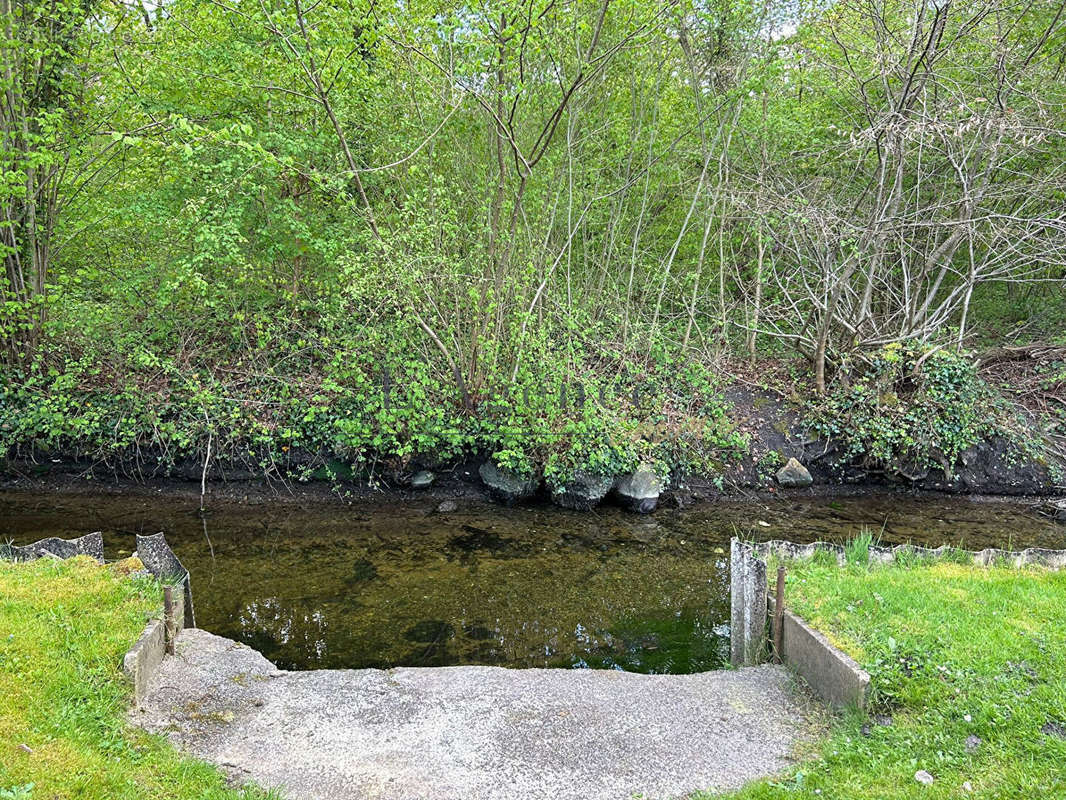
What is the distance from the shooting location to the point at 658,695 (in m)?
4.03

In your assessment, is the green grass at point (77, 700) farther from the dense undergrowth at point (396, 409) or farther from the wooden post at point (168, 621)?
the dense undergrowth at point (396, 409)

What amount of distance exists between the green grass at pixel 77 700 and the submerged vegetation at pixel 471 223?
4.35 m

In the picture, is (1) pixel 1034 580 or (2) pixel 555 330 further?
(2) pixel 555 330

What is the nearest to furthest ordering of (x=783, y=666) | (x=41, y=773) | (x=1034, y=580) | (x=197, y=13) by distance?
(x=41, y=773) < (x=783, y=666) < (x=1034, y=580) < (x=197, y=13)

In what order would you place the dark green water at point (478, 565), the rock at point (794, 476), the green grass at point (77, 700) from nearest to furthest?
the green grass at point (77, 700)
the dark green water at point (478, 565)
the rock at point (794, 476)

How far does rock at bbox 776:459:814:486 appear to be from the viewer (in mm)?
9516

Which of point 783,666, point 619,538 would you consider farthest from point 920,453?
point 783,666

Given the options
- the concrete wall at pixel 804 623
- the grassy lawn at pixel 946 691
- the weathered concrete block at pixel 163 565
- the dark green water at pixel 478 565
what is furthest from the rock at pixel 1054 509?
the weathered concrete block at pixel 163 565

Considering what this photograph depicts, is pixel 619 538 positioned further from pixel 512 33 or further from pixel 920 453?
pixel 512 33

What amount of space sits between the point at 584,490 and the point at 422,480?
230 cm

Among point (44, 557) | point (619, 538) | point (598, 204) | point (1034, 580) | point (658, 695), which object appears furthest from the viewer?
point (598, 204)

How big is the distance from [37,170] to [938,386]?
42.6 feet

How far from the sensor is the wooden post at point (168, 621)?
4301 millimetres

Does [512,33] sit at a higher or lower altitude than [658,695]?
higher
